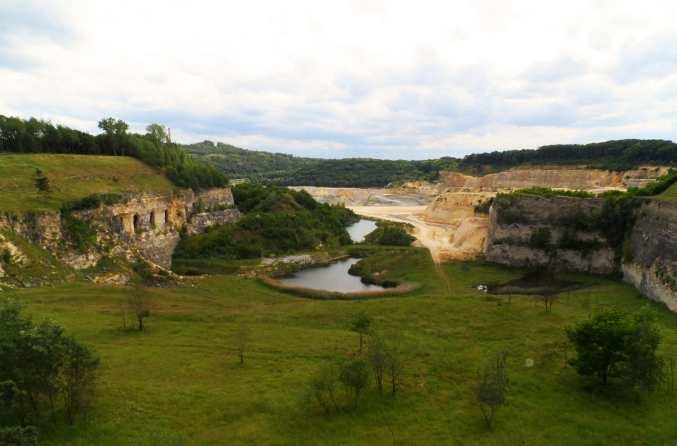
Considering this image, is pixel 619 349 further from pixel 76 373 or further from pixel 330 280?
pixel 330 280

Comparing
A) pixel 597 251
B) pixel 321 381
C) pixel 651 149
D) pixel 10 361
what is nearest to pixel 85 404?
pixel 10 361

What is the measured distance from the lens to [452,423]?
1577 centimetres

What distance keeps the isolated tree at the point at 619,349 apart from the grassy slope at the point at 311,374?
1.00 m

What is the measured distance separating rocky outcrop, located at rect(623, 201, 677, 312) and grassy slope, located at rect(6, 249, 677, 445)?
79.1 inches

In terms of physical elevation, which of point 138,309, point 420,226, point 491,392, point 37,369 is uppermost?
point 37,369

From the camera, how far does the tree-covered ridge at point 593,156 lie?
91562 millimetres

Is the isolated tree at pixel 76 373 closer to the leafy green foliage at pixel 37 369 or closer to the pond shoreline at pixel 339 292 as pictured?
the leafy green foliage at pixel 37 369

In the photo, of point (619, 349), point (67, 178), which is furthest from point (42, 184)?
point (619, 349)

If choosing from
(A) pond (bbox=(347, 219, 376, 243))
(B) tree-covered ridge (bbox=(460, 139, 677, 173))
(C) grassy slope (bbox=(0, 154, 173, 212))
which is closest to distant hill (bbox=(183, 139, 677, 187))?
(B) tree-covered ridge (bbox=(460, 139, 677, 173))

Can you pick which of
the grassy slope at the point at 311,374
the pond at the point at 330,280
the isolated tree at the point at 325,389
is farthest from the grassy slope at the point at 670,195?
the isolated tree at the point at 325,389

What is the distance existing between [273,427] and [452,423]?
652 centimetres

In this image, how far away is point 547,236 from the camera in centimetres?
4841

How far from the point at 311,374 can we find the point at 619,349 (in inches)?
508

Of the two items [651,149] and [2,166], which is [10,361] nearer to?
[2,166]
